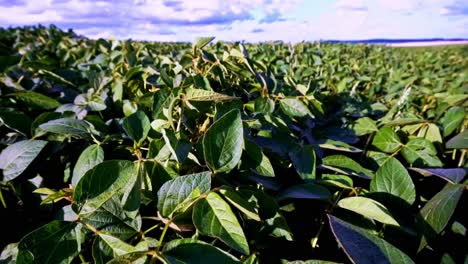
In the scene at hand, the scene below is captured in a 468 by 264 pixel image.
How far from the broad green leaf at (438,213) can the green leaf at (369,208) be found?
0.40 feet

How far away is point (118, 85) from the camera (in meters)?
1.45

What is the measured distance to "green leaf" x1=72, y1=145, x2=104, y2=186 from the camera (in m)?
0.95

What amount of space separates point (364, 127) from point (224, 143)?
0.87 meters

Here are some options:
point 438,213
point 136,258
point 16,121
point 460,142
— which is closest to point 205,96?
point 136,258

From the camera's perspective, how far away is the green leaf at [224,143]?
76 centimetres

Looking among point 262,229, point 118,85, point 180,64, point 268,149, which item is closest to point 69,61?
point 118,85

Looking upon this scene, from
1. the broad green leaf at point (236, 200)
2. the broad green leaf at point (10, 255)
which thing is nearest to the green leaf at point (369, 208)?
the broad green leaf at point (236, 200)

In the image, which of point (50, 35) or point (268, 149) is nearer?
point (268, 149)

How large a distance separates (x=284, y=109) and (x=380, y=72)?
2.22 metres

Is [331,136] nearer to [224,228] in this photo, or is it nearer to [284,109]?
[284,109]

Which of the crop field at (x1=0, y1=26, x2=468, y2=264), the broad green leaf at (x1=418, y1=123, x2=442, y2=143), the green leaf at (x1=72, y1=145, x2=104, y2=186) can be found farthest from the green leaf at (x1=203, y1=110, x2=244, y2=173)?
the broad green leaf at (x1=418, y1=123, x2=442, y2=143)

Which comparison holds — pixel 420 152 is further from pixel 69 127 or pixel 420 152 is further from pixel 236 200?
pixel 69 127

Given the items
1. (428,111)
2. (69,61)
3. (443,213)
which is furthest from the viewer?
(69,61)

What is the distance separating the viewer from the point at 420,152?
123cm
